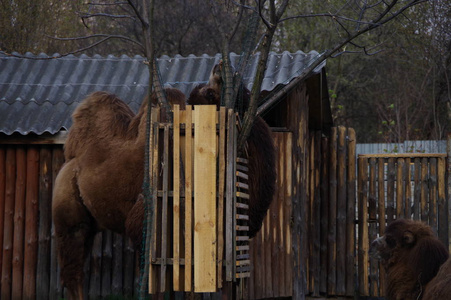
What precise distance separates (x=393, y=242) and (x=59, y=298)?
4.59 metres

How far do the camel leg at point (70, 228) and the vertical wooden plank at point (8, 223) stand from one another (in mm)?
1812

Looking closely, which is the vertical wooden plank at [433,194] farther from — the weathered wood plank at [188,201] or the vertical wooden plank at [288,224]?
the weathered wood plank at [188,201]

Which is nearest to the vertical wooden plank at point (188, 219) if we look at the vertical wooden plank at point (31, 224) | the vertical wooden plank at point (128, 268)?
the vertical wooden plank at point (128, 268)

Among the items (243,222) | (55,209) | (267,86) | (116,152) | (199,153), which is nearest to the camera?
(199,153)

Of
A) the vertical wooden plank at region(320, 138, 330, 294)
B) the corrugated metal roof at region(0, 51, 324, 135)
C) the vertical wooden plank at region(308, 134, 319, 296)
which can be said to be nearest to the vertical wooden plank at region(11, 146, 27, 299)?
the corrugated metal roof at region(0, 51, 324, 135)

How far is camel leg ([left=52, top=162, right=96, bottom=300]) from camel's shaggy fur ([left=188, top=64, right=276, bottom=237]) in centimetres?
187

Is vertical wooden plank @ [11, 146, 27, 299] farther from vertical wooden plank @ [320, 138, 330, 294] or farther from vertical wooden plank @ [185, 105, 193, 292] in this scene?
vertical wooden plank @ [320, 138, 330, 294]

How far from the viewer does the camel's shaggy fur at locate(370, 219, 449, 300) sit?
23.4ft

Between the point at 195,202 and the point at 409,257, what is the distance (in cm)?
264

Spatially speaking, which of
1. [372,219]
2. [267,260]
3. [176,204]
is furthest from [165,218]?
[372,219]

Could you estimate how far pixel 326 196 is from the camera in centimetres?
1116

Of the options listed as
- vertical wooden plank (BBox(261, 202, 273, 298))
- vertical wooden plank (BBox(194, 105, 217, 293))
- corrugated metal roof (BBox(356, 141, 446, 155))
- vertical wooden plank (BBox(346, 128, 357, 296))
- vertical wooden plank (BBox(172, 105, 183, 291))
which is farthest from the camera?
corrugated metal roof (BBox(356, 141, 446, 155))

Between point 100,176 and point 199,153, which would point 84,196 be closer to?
point 100,176

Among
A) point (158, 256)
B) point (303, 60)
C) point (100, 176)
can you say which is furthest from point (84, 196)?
point (303, 60)
